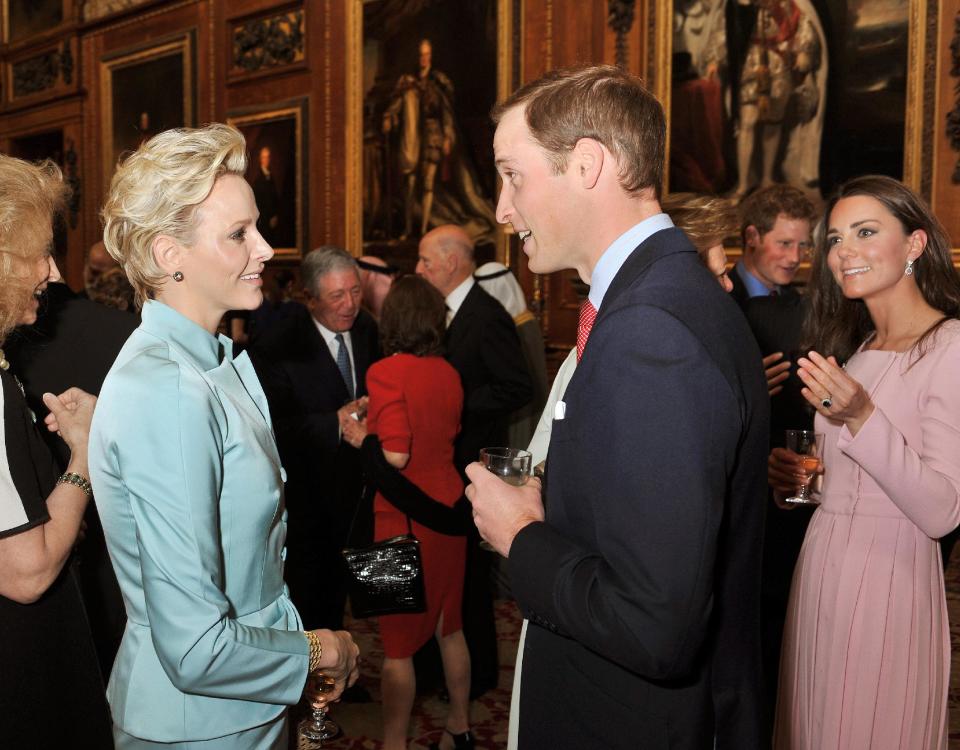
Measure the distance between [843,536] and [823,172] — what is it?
16.3ft

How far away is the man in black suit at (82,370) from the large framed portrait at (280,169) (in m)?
8.39

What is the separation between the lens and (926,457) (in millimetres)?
2656

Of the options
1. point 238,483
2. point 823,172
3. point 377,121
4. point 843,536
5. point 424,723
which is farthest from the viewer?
point 377,121

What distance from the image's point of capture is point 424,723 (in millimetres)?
4492

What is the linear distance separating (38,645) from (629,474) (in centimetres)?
149

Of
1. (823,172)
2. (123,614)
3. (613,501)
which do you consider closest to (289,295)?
(823,172)

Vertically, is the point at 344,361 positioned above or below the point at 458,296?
below

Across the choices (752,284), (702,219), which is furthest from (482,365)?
(702,219)

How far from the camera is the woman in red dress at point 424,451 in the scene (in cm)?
396

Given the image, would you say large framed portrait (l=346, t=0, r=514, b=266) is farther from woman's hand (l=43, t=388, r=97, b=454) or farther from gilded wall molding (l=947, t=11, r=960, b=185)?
woman's hand (l=43, t=388, r=97, b=454)

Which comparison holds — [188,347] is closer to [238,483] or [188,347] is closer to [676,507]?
[238,483]

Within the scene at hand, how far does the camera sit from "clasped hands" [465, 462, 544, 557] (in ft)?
5.37

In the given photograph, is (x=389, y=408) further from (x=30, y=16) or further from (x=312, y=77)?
(x=30, y=16)

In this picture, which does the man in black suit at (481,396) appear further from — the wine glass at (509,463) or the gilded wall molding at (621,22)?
the gilded wall molding at (621,22)
